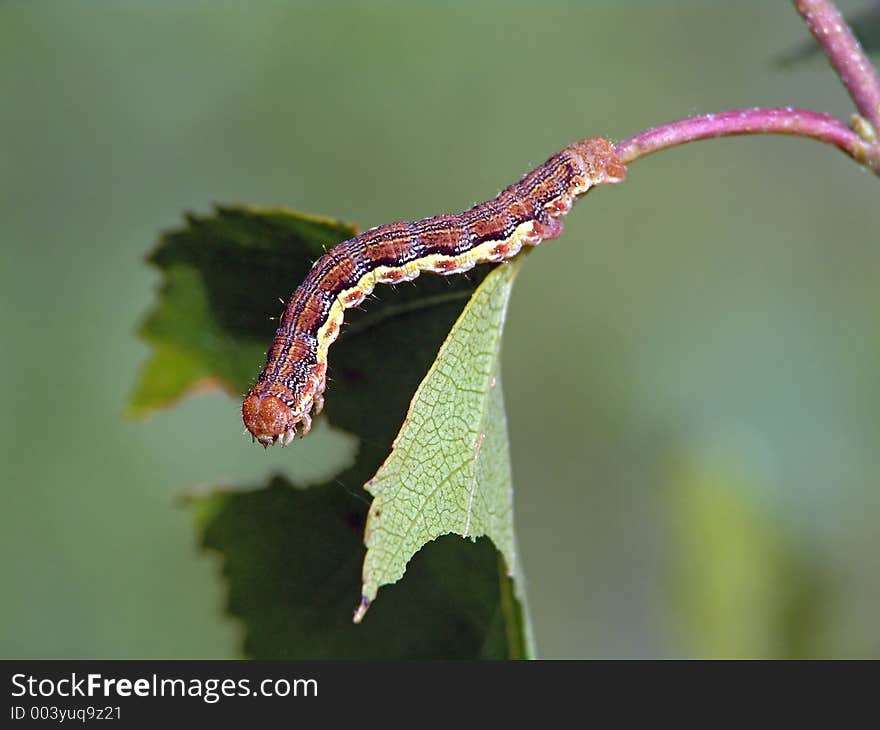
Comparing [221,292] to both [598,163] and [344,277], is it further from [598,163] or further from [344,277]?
[598,163]

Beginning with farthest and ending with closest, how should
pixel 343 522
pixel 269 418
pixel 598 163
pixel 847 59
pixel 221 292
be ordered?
pixel 221 292 < pixel 598 163 < pixel 269 418 < pixel 343 522 < pixel 847 59

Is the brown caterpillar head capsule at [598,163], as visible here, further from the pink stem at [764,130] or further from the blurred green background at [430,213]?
the blurred green background at [430,213]

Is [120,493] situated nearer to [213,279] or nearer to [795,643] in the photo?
[213,279]

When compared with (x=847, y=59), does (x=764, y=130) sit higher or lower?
lower

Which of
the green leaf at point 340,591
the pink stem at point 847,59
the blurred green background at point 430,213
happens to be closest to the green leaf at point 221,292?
the green leaf at point 340,591

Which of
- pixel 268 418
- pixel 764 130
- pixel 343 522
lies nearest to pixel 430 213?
pixel 268 418

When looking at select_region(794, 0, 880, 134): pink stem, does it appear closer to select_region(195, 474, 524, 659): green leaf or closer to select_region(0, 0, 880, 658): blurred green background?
select_region(195, 474, 524, 659): green leaf
